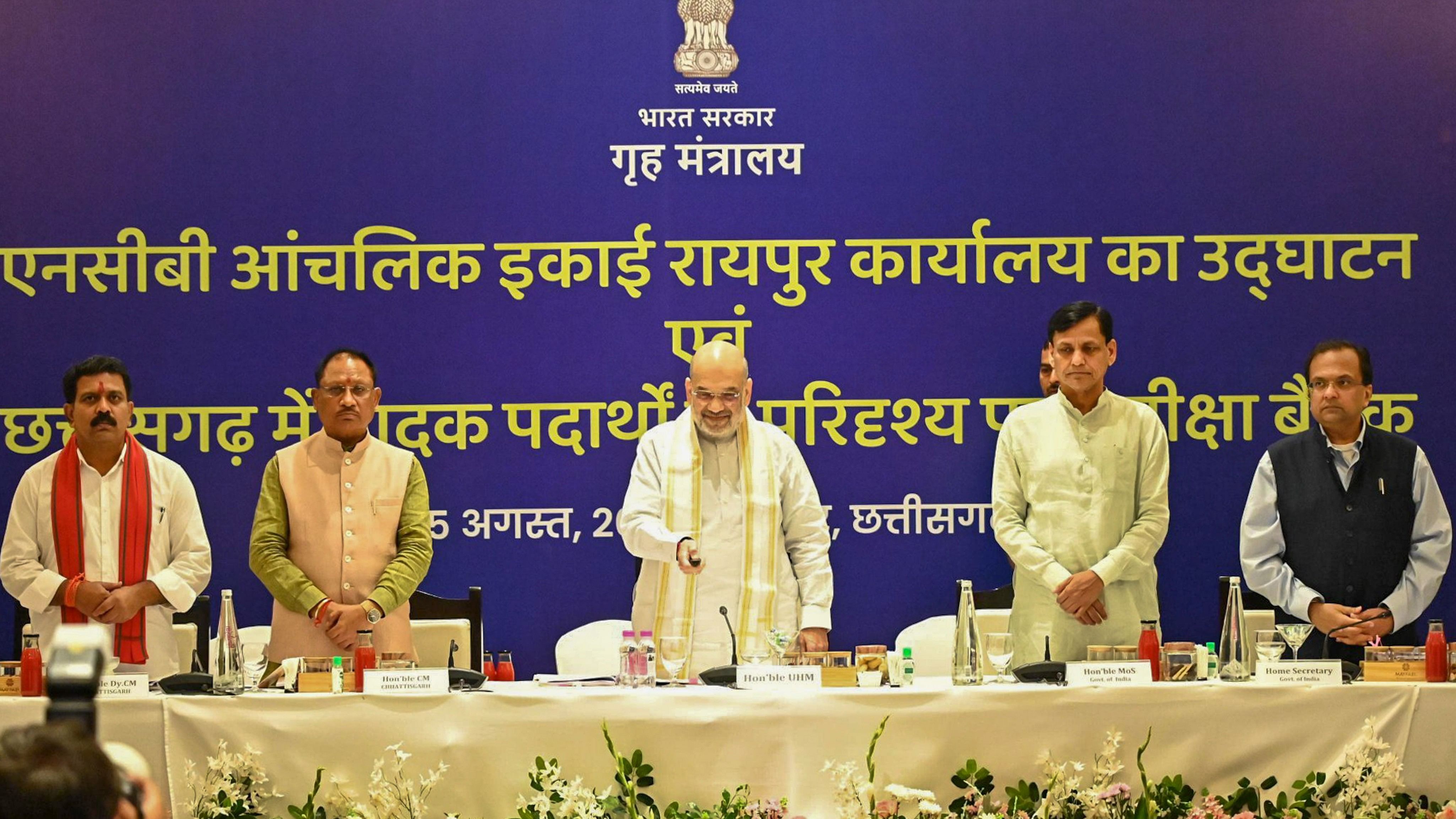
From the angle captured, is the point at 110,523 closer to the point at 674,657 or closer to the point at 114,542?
the point at 114,542

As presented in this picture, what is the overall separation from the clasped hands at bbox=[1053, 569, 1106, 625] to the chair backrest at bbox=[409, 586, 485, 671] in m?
1.83

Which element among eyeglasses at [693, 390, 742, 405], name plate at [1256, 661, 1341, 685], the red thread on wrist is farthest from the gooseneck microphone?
Answer: the red thread on wrist

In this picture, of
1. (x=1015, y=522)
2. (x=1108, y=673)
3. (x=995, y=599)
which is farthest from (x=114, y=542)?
(x=1108, y=673)

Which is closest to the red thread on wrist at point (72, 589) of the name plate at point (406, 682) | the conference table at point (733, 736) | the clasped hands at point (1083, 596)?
the conference table at point (733, 736)

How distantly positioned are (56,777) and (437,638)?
339cm

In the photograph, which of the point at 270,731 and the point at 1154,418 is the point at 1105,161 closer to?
the point at 1154,418

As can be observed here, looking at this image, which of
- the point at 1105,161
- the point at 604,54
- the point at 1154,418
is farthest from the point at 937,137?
the point at 1154,418

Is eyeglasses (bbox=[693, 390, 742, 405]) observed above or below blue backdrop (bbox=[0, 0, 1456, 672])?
below

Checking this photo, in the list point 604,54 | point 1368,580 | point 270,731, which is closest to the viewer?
point 270,731

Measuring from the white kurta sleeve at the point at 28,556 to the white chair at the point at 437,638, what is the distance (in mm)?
1080

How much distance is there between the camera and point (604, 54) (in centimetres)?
534

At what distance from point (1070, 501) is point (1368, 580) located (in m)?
0.84

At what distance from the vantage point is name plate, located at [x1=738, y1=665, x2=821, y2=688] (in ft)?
10.6

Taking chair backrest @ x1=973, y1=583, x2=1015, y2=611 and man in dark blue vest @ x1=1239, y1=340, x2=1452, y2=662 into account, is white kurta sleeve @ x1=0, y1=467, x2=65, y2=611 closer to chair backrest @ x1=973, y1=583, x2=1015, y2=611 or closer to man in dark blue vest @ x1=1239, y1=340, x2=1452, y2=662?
chair backrest @ x1=973, y1=583, x2=1015, y2=611
